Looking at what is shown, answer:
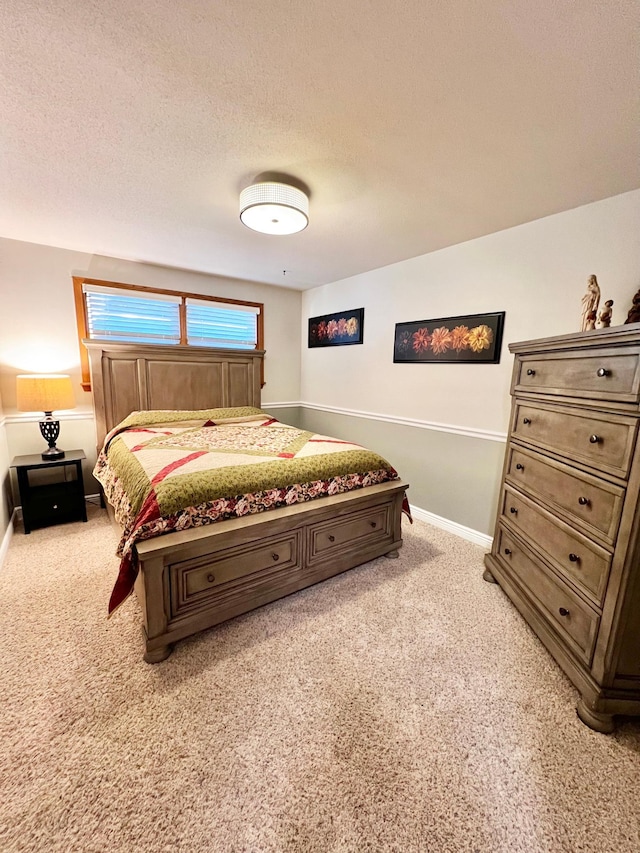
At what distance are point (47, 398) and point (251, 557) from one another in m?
2.20

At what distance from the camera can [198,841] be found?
37.5 inches

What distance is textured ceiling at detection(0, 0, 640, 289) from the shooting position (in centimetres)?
97

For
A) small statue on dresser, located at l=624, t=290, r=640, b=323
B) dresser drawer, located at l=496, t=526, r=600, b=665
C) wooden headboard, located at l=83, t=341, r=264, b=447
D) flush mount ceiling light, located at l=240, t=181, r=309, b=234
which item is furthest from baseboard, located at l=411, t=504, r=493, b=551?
flush mount ceiling light, located at l=240, t=181, r=309, b=234

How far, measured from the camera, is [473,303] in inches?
101

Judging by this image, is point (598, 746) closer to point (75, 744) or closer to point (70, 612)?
point (75, 744)

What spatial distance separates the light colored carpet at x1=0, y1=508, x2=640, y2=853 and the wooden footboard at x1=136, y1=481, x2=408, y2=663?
0.12m

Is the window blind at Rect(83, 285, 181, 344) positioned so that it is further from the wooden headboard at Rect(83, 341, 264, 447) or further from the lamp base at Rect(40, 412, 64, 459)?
the lamp base at Rect(40, 412, 64, 459)

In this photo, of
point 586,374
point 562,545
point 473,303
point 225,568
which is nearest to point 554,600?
point 562,545

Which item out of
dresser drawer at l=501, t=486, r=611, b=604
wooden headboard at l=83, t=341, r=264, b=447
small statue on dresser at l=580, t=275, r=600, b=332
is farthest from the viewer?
wooden headboard at l=83, t=341, r=264, b=447

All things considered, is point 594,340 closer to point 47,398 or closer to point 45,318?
point 47,398

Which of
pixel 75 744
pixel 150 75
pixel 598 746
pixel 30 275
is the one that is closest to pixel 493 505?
pixel 598 746

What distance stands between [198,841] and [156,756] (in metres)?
0.31

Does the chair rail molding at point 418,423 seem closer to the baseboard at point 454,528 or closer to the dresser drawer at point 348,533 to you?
the baseboard at point 454,528

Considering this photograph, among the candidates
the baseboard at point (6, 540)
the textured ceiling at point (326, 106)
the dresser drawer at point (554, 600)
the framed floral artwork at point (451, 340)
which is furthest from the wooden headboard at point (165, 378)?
the dresser drawer at point (554, 600)
